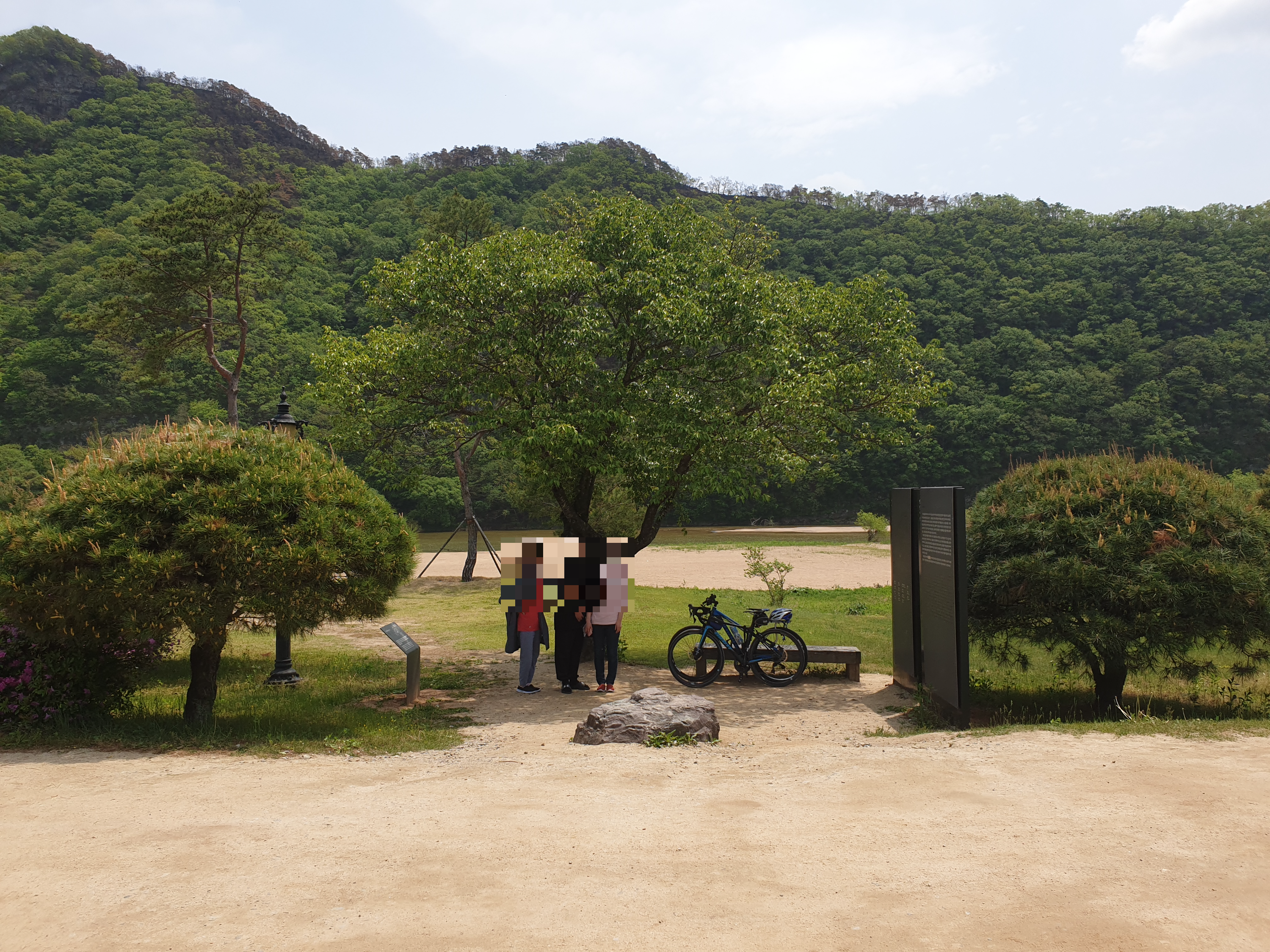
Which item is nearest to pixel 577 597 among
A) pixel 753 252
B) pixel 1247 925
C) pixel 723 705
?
pixel 723 705

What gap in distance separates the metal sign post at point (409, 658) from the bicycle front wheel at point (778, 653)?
3.99 meters

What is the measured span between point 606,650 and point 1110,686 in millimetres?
5402

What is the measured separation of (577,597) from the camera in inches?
368

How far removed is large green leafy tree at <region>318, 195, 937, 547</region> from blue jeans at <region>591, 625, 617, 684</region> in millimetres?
1918

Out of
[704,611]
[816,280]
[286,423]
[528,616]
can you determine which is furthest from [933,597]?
[816,280]

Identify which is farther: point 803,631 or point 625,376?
point 803,631

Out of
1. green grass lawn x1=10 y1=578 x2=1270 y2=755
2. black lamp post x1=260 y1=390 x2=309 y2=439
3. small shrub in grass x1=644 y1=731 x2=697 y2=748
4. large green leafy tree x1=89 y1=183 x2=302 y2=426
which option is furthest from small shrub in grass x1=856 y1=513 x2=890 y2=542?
small shrub in grass x1=644 y1=731 x2=697 y2=748

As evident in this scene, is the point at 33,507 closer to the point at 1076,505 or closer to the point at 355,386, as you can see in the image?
the point at 355,386

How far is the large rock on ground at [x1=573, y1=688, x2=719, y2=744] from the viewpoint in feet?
23.4

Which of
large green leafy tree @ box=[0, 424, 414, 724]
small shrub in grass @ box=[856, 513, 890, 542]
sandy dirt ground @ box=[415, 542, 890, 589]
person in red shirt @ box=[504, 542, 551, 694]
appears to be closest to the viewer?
large green leafy tree @ box=[0, 424, 414, 724]

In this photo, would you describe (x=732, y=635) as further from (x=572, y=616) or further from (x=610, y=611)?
(x=572, y=616)

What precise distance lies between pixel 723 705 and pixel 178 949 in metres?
6.51

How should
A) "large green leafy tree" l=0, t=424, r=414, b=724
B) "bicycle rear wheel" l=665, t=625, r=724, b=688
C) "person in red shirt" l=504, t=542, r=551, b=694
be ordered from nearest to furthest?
"large green leafy tree" l=0, t=424, r=414, b=724 → "person in red shirt" l=504, t=542, r=551, b=694 → "bicycle rear wheel" l=665, t=625, r=724, b=688

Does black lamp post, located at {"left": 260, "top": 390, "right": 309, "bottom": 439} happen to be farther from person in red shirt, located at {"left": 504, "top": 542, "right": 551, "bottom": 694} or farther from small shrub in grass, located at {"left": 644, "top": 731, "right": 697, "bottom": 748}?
small shrub in grass, located at {"left": 644, "top": 731, "right": 697, "bottom": 748}
